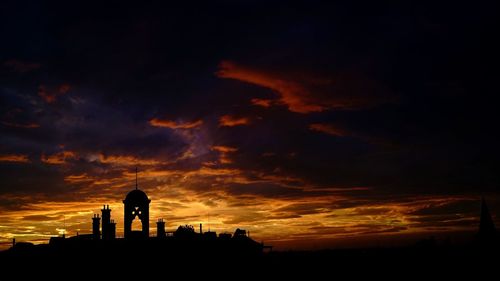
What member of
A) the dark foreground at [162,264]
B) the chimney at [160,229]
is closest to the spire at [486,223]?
the dark foreground at [162,264]

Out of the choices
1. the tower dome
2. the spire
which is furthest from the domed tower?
the spire

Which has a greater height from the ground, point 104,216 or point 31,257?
point 104,216

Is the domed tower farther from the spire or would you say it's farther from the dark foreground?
the spire

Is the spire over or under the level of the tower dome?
under

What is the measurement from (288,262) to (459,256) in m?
24.8

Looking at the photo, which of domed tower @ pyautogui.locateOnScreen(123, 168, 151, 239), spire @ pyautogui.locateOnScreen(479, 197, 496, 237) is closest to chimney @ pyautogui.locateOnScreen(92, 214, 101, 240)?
domed tower @ pyautogui.locateOnScreen(123, 168, 151, 239)

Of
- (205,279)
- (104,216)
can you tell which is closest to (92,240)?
(104,216)

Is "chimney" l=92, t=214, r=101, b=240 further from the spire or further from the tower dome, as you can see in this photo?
the spire

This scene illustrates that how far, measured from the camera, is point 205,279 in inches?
1922

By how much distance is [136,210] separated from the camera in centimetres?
5144

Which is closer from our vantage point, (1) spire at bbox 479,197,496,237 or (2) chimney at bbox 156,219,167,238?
(2) chimney at bbox 156,219,167,238

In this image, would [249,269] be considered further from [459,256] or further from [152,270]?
[459,256]

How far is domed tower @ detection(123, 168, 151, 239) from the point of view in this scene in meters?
51.2

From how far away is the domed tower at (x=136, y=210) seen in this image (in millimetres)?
51156
